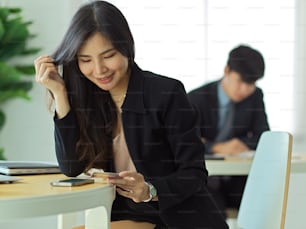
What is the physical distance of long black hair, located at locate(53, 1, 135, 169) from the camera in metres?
0.84

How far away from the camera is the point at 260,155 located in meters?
0.96

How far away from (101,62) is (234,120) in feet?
3.50

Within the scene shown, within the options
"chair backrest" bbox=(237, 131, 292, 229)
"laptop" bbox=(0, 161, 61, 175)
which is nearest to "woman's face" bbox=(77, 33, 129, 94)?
→ "laptop" bbox=(0, 161, 61, 175)

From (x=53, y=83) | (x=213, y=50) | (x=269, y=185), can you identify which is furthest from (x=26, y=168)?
(x=213, y=50)

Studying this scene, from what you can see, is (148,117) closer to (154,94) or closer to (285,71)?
(154,94)

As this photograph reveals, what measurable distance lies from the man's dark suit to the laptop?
33.0 inches

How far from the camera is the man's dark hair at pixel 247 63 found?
1.80 metres

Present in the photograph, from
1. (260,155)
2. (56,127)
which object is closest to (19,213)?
(56,127)

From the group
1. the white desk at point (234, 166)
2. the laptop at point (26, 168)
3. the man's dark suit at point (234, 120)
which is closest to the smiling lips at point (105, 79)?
the laptop at point (26, 168)

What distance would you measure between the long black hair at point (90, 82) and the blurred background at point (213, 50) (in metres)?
1.02

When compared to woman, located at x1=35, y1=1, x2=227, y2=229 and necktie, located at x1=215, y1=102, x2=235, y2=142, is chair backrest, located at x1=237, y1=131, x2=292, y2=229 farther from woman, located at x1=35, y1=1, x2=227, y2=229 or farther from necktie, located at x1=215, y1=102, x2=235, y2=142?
necktie, located at x1=215, y1=102, x2=235, y2=142

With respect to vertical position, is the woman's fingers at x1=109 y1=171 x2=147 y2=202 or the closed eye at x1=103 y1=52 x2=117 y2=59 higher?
the closed eye at x1=103 y1=52 x2=117 y2=59

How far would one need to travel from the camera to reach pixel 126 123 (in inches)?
33.9

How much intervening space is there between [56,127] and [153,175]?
5.6 inches
